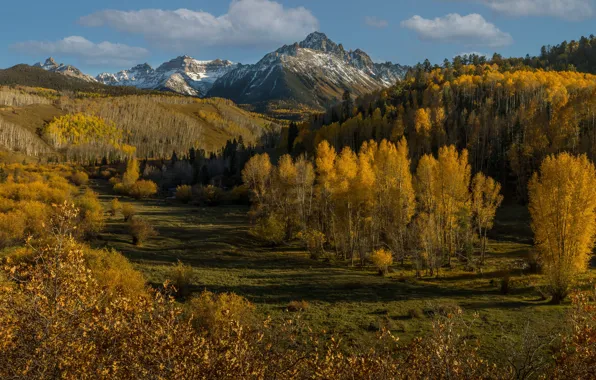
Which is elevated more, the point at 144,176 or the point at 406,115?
the point at 406,115

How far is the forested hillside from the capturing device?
74.9 meters

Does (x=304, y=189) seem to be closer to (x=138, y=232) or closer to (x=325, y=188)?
(x=325, y=188)

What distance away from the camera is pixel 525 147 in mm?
74125

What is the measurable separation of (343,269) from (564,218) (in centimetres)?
2305

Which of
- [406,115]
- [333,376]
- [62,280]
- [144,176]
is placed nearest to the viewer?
[333,376]

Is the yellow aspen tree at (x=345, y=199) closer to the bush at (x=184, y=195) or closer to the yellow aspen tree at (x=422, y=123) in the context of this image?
the yellow aspen tree at (x=422, y=123)

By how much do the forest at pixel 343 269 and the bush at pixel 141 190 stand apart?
18.2 m

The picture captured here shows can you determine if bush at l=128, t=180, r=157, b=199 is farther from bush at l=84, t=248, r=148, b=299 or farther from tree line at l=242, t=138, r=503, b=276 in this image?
bush at l=84, t=248, r=148, b=299

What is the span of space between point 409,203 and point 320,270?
1423cm

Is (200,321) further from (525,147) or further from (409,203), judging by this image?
(525,147)

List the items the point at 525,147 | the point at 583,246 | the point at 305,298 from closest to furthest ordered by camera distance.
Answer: the point at 583,246 < the point at 305,298 < the point at 525,147

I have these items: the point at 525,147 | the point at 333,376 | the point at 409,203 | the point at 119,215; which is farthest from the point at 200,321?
the point at 525,147

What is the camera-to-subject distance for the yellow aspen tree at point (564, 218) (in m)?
30.8

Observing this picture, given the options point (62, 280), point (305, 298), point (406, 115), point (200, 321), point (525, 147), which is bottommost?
point (305, 298)
